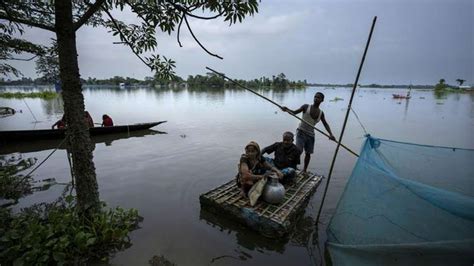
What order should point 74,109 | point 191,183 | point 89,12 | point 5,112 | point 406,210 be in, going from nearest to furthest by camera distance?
point 406,210 → point 89,12 → point 74,109 → point 191,183 → point 5,112

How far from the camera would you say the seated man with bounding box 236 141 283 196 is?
420 centimetres

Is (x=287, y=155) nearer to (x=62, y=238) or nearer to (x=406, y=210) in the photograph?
(x=406, y=210)

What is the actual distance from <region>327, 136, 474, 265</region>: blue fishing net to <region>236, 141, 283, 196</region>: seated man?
4.94ft

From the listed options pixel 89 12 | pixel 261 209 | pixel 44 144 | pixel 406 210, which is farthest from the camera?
pixel 44 144

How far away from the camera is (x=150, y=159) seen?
8.07 m

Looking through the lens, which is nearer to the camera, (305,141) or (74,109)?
(74,109)

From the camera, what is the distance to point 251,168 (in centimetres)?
445

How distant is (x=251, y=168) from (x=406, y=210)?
2.49 m

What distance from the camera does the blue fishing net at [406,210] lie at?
1.97 m

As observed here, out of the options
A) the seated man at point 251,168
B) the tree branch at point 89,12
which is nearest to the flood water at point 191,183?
the seated man at point 251,168

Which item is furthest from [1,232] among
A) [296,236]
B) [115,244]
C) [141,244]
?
[296,236]

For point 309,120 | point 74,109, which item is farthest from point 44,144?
point 309,120

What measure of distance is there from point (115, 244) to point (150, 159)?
4792mm

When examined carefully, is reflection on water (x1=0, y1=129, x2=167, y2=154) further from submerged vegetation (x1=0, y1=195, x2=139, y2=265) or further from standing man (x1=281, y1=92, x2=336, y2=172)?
standing man (x1=281, y1=92, x2=336, y2=172)
